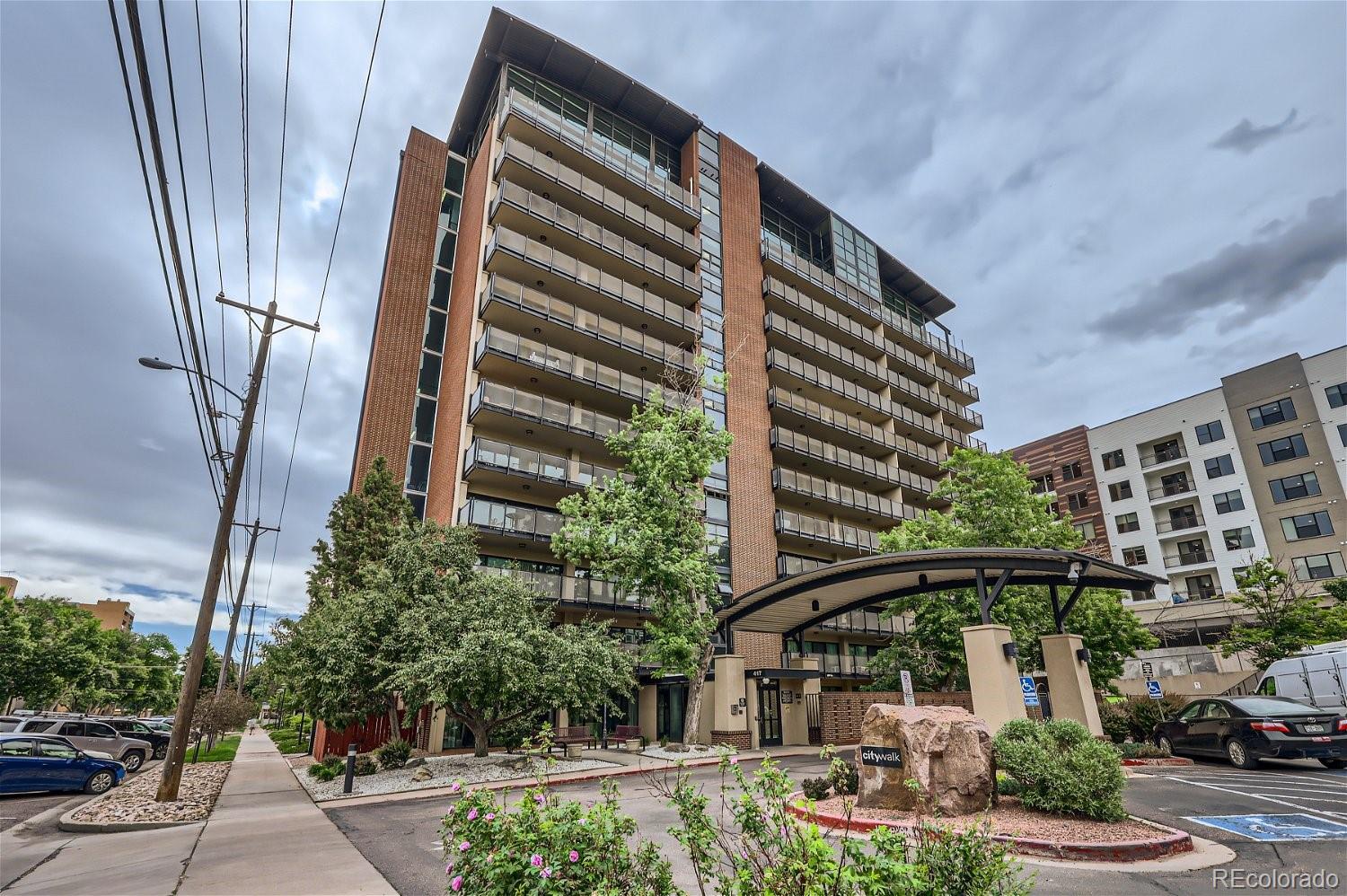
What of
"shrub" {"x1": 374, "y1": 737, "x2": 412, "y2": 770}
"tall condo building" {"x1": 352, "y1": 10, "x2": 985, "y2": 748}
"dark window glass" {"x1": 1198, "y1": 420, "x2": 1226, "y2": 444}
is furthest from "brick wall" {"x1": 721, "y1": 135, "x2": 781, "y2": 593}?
"dark window glass" {"x1": 1198, "y1": 420, "x2": 1226, "y2": 444}

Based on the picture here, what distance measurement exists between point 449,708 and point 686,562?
8464mm

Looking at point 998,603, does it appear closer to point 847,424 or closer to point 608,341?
point 847,424

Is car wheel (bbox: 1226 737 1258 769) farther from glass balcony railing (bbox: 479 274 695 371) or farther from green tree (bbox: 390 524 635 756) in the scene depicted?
glass balcony railing (bbox: 479 274 695 371)

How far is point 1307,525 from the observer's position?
131 feet

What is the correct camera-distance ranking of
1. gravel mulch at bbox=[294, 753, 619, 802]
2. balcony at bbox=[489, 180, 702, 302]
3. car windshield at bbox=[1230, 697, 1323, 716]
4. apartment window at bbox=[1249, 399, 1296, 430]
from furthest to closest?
1. apartment window at bbox=[1249, 399, 1296, 430]
2. balcony at bbox=[489, 180, 702, 302]
3. gravel mulch at bbox=[294, 753, 619, 802]
4. car windshield at bbox=[1230, 697, 1323, 716]

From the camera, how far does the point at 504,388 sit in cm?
2652

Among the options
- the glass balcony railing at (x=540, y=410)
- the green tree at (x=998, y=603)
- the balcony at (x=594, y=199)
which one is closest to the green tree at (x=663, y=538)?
the glass balcony railing at (x=540, y=410)

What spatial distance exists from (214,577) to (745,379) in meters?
25.8

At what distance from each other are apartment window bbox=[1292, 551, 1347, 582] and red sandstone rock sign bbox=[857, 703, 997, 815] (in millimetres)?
44118

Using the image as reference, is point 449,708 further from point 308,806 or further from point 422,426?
point 422,426

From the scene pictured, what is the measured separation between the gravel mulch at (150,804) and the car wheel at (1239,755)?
2144 cm

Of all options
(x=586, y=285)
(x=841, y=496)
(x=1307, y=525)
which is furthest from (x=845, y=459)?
(x=1307, y=525)

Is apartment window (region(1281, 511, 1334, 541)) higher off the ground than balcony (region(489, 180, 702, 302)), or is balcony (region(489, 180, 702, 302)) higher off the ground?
balcony (region(489, 180, 702, 302))

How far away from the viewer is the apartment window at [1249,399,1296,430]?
137ft
